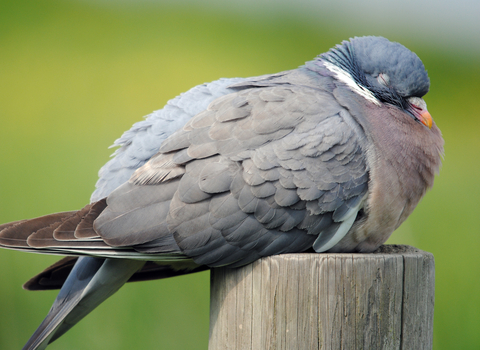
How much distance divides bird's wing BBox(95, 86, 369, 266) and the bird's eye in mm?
562


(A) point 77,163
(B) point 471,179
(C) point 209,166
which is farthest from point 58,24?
(B) point 471,179

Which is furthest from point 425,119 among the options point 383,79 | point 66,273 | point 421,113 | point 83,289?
point 66,273

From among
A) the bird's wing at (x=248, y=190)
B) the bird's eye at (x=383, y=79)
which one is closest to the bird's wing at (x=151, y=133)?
the bird's wing at (x=248, y=190)

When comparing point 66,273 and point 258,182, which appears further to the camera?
point 66,273

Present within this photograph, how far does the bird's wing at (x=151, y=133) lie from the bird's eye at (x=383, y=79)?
88 cm

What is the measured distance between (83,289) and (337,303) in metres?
1.50

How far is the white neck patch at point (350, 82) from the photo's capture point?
262 cm

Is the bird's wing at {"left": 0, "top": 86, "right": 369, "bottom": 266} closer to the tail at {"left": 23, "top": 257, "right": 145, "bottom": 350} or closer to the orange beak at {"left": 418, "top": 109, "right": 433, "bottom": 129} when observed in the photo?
the tail at {"left": 23, "top": 257, "right": 145, "bottom": 350}

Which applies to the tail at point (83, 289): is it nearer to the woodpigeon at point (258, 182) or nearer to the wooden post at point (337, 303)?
the woodpigeon at point (258, 182)

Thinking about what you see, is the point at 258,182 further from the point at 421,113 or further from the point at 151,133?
the point at 421,113

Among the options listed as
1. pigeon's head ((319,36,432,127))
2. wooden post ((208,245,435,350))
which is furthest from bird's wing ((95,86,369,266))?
pigeon's head ((319,36,432,127))

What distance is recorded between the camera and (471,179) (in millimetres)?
5727

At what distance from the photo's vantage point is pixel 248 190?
203 cm

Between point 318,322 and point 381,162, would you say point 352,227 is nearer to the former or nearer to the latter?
point 381,162
